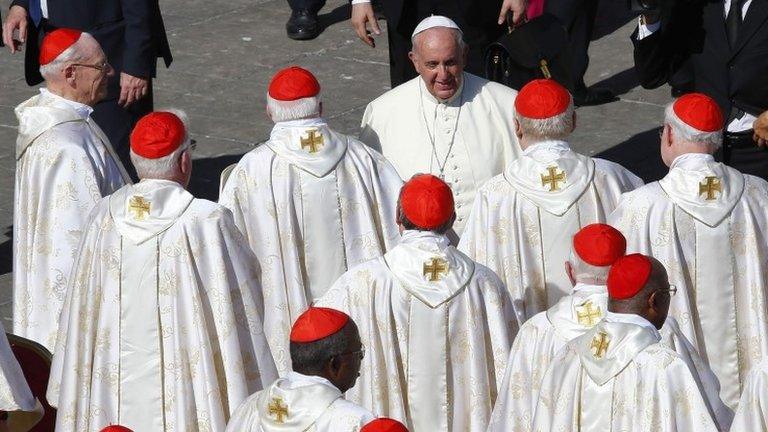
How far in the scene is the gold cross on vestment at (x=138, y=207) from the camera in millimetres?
6660

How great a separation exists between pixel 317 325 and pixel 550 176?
7.75 feet

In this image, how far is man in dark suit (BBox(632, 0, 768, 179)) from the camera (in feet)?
27.2

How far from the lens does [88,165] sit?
294 inches

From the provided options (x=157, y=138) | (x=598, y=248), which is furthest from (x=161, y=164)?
(x=598, y=248)

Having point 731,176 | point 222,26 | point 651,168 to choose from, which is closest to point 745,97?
point 731,176

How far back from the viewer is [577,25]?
456 inches

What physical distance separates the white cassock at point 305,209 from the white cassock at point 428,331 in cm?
102

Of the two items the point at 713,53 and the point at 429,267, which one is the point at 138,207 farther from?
the point at 713,53

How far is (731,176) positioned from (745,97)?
1316 mm

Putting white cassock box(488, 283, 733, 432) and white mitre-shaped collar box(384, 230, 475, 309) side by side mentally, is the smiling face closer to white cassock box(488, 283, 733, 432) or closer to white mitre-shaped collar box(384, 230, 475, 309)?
white mitre-shaped collar box(384, 230, 475, 309)

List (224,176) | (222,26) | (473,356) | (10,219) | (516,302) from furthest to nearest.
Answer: (222,26), (10,219), (224,176), (516,302), (473,356)

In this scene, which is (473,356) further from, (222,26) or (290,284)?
(222,26)

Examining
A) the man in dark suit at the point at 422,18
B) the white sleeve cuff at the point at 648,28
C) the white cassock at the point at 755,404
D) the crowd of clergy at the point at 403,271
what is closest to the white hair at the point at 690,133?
the crowd of clergy at the point at 403,271

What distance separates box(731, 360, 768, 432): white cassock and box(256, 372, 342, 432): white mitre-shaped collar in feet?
4.02
